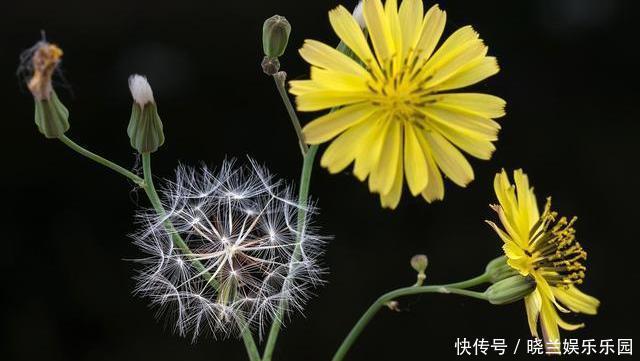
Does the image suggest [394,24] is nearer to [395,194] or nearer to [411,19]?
[411,19]

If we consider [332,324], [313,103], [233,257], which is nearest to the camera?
[313,103]

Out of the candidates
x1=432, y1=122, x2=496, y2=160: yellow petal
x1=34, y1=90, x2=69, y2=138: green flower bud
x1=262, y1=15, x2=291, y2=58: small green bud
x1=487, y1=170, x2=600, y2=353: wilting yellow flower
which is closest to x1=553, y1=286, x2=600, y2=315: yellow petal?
x1=487, y1=170, x2=600, y2=353: wilting yellow flower

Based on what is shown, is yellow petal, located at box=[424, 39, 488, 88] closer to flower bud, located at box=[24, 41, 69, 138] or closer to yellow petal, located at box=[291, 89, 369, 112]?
yellow petal, located at box=[291, 89, 369, 112]

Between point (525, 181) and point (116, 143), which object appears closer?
point (525, 181)

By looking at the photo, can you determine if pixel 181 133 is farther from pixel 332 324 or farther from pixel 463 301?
pixel 463 301

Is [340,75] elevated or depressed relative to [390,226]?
elevated

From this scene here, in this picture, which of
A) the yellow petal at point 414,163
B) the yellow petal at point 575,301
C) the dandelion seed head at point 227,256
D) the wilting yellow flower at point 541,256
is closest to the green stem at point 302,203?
the dandelion seed head at point 227,256

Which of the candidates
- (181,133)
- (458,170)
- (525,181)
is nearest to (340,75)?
(458,170)
